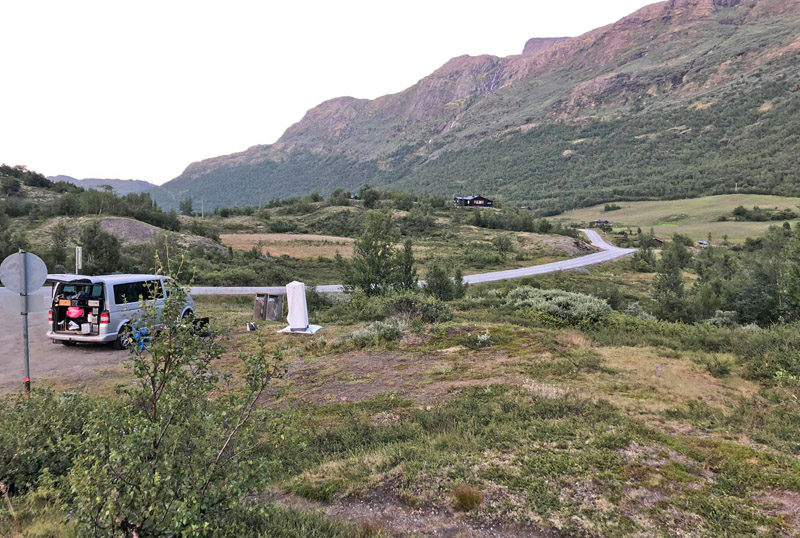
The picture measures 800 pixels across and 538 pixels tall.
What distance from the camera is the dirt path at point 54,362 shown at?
27.2 feet

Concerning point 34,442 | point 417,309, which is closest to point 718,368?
point 417,309

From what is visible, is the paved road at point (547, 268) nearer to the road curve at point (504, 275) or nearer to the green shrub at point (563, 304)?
the road curve at point (504, 275)

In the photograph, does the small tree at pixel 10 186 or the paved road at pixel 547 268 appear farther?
the small tree at pixel 10 186

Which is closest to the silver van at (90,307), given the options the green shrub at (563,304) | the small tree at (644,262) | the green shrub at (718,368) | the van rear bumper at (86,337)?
the van rear bumper at (86,337)

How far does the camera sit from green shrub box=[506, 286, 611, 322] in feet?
43.2

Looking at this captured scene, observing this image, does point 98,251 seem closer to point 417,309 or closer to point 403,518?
point 417,309

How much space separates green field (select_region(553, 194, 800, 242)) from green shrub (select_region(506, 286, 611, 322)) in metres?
73.7

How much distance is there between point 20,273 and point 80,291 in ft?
15.6

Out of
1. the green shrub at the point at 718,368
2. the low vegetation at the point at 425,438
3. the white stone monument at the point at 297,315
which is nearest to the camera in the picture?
the low vegetation at the point at 425,438

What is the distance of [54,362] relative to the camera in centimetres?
962

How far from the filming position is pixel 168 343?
2963 mm

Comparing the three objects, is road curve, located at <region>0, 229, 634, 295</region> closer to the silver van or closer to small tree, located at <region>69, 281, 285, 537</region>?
the silver van

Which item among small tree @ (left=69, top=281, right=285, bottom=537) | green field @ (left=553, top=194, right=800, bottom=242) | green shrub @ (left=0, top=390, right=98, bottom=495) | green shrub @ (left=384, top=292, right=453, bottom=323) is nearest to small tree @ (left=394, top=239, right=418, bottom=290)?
green shrub @ (left=384, top=292, right=453, bottom=323)

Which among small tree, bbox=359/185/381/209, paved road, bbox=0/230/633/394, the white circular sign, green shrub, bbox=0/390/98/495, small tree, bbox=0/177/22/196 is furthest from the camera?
small tree, bbox=359/185/381/209
